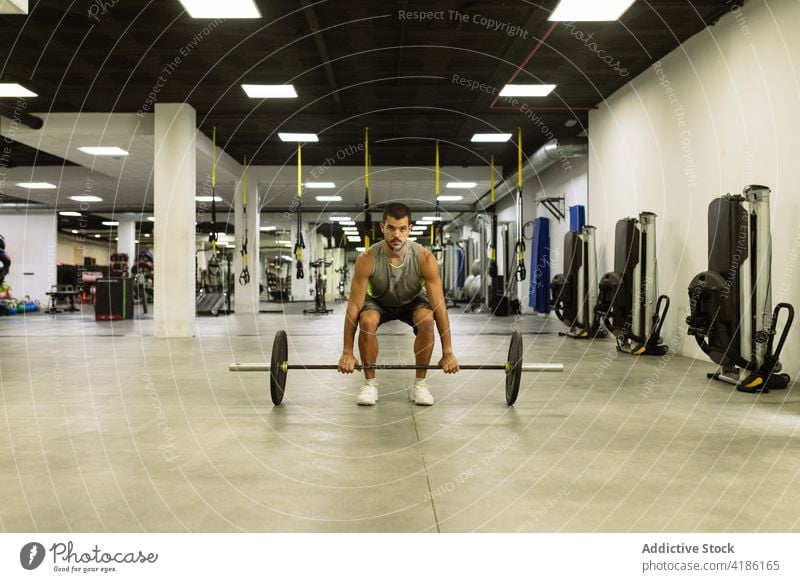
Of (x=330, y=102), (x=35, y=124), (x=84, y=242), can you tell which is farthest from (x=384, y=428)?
(x=84, y=242)

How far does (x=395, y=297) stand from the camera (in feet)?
11.6

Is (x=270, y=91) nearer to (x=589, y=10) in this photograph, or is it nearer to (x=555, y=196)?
(x=589, y=10)

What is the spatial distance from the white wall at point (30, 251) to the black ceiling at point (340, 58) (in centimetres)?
1050

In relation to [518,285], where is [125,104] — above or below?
above

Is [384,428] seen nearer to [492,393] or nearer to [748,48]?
[492,393]

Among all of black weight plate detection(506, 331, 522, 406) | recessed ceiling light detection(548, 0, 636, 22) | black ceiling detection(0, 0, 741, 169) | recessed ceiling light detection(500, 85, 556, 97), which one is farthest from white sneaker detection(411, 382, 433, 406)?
recessed ceiling light detection(500, 85, 556, 97)

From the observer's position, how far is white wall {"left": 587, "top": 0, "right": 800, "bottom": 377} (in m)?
→ 4.36

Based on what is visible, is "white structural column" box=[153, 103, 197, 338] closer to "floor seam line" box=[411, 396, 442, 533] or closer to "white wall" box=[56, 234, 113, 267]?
"floor seam line" box=[411, 396, 442, 533]

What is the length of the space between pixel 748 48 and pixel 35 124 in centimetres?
838

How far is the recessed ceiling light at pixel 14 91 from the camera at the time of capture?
7.23 m

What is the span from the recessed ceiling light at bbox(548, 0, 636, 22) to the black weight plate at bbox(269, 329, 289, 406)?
3546 mm

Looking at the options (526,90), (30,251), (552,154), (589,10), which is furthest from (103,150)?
(30,251)

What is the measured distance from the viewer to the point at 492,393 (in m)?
3.93

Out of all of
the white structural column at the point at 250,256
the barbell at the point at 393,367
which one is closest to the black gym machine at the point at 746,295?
the barbell at the point at 393,367
